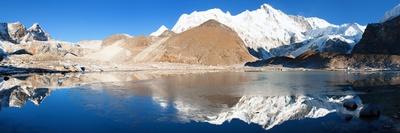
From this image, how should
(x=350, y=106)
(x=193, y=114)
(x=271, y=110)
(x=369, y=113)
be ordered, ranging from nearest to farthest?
(x=369, y=113), (x=193, y=114), (x=271, y=110), (x=350, y=106)

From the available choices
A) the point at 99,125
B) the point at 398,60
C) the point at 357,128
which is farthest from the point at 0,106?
the point at 398,60

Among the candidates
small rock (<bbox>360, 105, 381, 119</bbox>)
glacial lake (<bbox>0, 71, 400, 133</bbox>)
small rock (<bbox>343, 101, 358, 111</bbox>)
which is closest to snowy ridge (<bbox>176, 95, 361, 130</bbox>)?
glacial lake (<bbox>0, 71, 400, 133</bbox>)

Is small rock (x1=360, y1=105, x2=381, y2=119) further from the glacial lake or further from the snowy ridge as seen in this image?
the snowy ridge

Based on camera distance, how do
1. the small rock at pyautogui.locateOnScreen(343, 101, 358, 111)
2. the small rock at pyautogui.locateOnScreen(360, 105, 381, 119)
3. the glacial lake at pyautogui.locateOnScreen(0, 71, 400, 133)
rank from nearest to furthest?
the glacial lake at pyautogui.locateOnScreen(0, 71, 400, 133) < the small rock at pyautogui.locateOnScreen(360, 105, 381, 119) < the small rock at pyautogui.locateOnScreen(343, 101, 358, 111)

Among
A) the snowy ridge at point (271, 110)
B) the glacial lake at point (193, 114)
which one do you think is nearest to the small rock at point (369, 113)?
the glacial lake at point (193, 114)

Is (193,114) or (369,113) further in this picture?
(193,114)

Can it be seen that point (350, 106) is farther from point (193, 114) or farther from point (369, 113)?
point (193, 114)

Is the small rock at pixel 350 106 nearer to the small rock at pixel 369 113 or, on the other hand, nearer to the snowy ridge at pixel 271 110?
the snowy ridge at pixel 271 110

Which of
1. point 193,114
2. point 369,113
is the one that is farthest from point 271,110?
point 369,113
